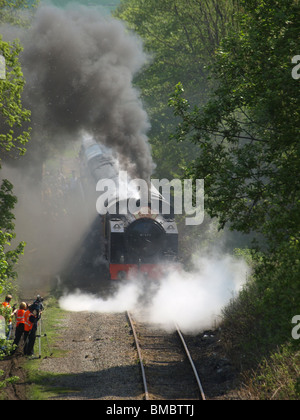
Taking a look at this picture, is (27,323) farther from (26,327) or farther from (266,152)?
(266,152)

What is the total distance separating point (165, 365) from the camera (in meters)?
11.3

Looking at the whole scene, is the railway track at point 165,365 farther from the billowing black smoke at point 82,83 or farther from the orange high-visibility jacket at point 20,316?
the billowing black smoke at point 82,83

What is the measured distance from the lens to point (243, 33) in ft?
34.7

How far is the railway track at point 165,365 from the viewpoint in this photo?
9.54 m

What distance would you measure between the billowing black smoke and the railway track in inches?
316

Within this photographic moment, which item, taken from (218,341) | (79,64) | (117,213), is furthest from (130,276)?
(79,64)

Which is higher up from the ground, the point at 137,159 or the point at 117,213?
the point at 137,159

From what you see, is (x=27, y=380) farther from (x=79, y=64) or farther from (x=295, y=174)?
(x=79, y=64)

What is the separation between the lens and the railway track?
9.54m

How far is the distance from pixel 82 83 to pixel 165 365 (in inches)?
556

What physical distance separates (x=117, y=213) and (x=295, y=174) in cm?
915
